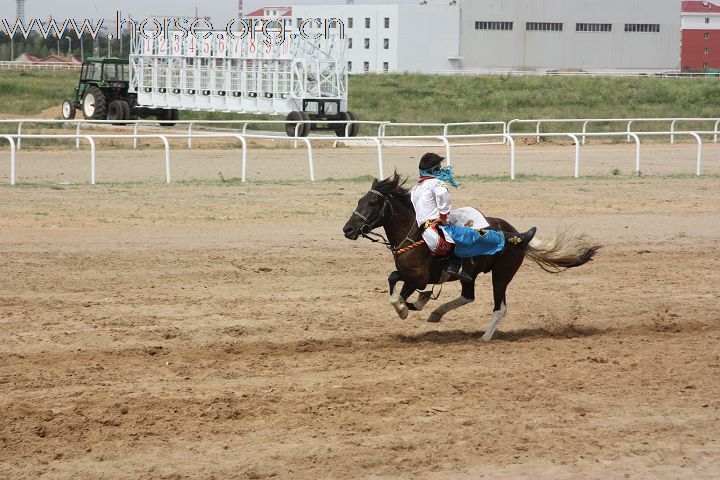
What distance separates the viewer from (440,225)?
8.08 m

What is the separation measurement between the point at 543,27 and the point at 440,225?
7080cm

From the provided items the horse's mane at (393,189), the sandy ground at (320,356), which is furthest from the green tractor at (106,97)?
the horse's mane at (393,189)

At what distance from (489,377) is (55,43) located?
10556 centimetres

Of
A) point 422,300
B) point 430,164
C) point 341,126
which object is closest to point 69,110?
point 341,126

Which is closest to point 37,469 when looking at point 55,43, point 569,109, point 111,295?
point 111,295

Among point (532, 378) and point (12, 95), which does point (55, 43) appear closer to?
point (12, 95)

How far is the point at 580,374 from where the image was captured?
24.5 feet

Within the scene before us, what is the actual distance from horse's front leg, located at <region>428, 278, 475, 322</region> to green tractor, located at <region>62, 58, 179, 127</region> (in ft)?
94.3

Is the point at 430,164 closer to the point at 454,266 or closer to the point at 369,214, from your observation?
the point at 369,214

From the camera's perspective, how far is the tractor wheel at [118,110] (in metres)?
36.0

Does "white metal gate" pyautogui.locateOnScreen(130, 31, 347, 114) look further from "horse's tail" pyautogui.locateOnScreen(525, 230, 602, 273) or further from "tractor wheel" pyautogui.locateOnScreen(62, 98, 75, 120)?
"horse's tail" pyautogui.locateOnScreen(525, 230, 602, 273)

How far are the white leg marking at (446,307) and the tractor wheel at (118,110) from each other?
28.8 metres

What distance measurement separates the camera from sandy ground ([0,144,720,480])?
5.77 metres


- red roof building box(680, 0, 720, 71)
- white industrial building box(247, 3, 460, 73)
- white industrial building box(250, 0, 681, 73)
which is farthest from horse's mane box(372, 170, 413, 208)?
red roof building box(680, 0, 720, 71)
